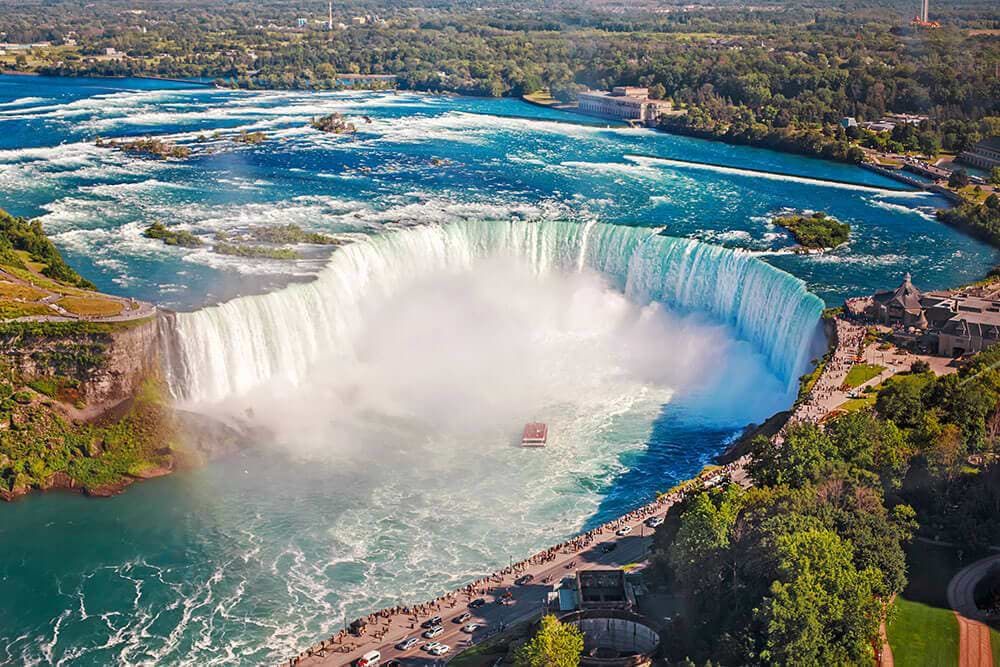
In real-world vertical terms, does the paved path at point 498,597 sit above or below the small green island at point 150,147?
below

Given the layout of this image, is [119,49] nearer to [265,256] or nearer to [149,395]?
[265,256]

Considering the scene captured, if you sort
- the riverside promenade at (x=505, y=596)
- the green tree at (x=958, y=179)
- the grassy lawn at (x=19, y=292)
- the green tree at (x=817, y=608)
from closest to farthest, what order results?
the green tree at (x=817, y=608) → the riverside promenade at (x=505, y=596) → the grassy lawn at (x=19, y=292) → the green tree at (x=958, y=179)

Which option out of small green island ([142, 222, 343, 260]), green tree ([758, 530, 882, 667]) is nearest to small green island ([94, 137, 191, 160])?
small green island ([142, 222, 343, 260])

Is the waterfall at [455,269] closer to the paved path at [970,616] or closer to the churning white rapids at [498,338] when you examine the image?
the churning white rapids at [498,338]

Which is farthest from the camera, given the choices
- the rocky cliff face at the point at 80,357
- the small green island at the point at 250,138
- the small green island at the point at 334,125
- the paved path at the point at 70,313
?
the small green island at the point at 334,125

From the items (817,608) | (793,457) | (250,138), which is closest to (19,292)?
(793,457)

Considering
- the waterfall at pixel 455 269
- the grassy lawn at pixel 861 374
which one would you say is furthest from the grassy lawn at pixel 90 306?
the grassy lawn at pixel 861 374

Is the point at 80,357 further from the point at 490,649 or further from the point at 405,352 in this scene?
the point at 490,649
